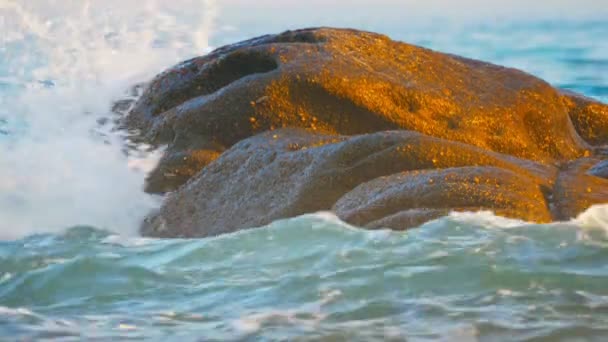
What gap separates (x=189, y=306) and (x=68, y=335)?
0.54m

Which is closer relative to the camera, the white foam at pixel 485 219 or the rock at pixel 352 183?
the white foam at pixel 485 219

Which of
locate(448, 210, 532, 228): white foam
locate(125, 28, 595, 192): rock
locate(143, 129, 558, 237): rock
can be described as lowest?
locate(448, 210, 532, 228): white foam

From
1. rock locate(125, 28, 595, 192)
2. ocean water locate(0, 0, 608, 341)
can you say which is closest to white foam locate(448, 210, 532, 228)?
ocean water locate(0, 0, 608, 341)

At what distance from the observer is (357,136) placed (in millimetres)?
5664

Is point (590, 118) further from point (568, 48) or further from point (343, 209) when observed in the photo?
point (568, 48)

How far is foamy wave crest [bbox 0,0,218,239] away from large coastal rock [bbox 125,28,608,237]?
34cm

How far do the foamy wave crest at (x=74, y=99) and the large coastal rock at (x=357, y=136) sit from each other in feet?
1.13

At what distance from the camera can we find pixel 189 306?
4.31 meters

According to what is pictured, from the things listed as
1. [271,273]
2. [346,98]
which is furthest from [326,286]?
[346,98]

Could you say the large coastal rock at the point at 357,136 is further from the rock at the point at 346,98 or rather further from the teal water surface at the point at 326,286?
the teal water surface at the point at 326,286

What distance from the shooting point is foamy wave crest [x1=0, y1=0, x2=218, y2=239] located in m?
6.54

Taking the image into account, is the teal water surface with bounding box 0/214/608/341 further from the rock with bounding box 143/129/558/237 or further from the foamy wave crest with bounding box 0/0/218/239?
the foamy wave crest with bounding box 0/0/218/239

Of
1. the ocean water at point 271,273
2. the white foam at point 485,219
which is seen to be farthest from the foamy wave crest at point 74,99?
the white foam at point 485,219

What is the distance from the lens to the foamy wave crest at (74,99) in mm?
6543
